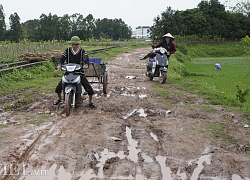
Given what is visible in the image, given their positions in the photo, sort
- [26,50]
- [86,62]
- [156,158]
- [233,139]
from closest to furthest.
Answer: [156,158]
[233,139]
[86,62]
[26,50]

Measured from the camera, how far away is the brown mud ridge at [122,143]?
3.84 metres

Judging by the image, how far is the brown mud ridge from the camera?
12.6 feet

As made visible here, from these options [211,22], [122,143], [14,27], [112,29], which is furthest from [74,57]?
[112,29]

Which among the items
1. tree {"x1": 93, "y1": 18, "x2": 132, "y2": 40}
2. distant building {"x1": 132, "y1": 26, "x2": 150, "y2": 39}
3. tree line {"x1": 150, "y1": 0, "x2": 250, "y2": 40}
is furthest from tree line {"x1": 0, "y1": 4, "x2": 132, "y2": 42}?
distant building {"x1": 132, "y1": 26, "x2": 150, "y2": 39}

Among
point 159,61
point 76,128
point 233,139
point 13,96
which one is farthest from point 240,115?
point 13,96

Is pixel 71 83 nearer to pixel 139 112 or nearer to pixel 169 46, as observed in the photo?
pixel 139 112

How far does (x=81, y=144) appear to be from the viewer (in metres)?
4.72

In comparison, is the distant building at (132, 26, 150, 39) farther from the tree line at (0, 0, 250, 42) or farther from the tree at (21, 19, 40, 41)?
the tree line at (0, 0, 250, 42)

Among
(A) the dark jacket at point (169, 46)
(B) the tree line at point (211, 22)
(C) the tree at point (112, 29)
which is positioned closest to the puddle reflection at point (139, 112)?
(A) the dark jacket at point (169, 46)

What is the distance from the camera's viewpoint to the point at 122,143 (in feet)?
16.1

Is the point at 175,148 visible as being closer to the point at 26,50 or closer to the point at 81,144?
the point at 81,144

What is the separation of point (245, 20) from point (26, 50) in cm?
4632

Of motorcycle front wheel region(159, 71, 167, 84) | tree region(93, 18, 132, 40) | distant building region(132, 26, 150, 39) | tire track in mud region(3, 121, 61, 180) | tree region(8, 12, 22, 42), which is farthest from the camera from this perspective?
distant building region(132, 26, 150, 39)

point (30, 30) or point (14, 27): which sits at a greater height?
point (30, 30)
